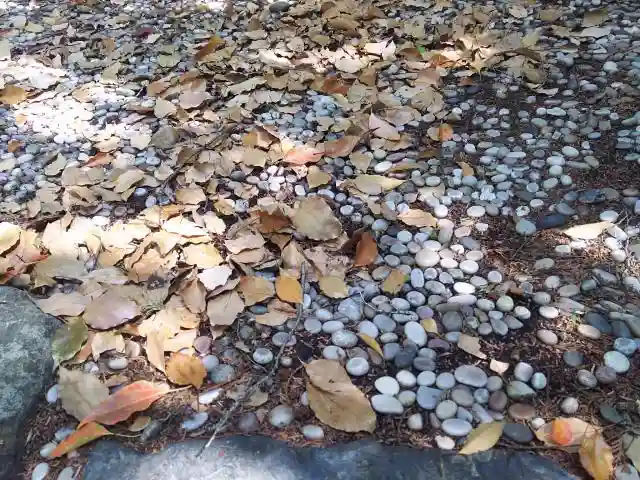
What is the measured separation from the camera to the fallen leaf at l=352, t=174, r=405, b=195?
6.89 feet

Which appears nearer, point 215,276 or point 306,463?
point 306,463

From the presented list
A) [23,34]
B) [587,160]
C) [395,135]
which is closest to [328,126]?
[395,135]

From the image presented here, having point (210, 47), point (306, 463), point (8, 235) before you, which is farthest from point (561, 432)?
point (210, 47)

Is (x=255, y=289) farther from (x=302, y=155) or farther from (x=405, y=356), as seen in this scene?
(x=302, y=155)

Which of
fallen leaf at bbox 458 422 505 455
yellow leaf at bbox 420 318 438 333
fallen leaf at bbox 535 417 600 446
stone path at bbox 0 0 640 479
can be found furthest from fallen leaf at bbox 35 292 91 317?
fallen leaf at bbox 535 417 600 446

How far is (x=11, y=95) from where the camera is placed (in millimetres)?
2715

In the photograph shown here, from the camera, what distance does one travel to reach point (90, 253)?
1.93m

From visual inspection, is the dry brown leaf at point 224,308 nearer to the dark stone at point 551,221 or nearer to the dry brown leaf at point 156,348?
the dry brown leaf at point 156,348

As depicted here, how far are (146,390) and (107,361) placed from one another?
0.18 meters

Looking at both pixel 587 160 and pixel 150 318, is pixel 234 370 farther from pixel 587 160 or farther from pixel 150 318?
pixel 587 160

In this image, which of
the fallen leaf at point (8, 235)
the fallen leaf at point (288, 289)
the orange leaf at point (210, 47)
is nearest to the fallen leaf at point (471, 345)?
the fallen leaf at point (288, 289)

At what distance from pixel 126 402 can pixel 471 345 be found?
882 millimetres

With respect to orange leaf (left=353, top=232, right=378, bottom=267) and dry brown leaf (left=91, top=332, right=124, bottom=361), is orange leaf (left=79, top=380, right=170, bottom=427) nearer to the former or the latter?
dry brown leaf (left=91, top=332, right=124, bottom=361)

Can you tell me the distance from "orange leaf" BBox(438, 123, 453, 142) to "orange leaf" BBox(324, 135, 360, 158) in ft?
1.05
